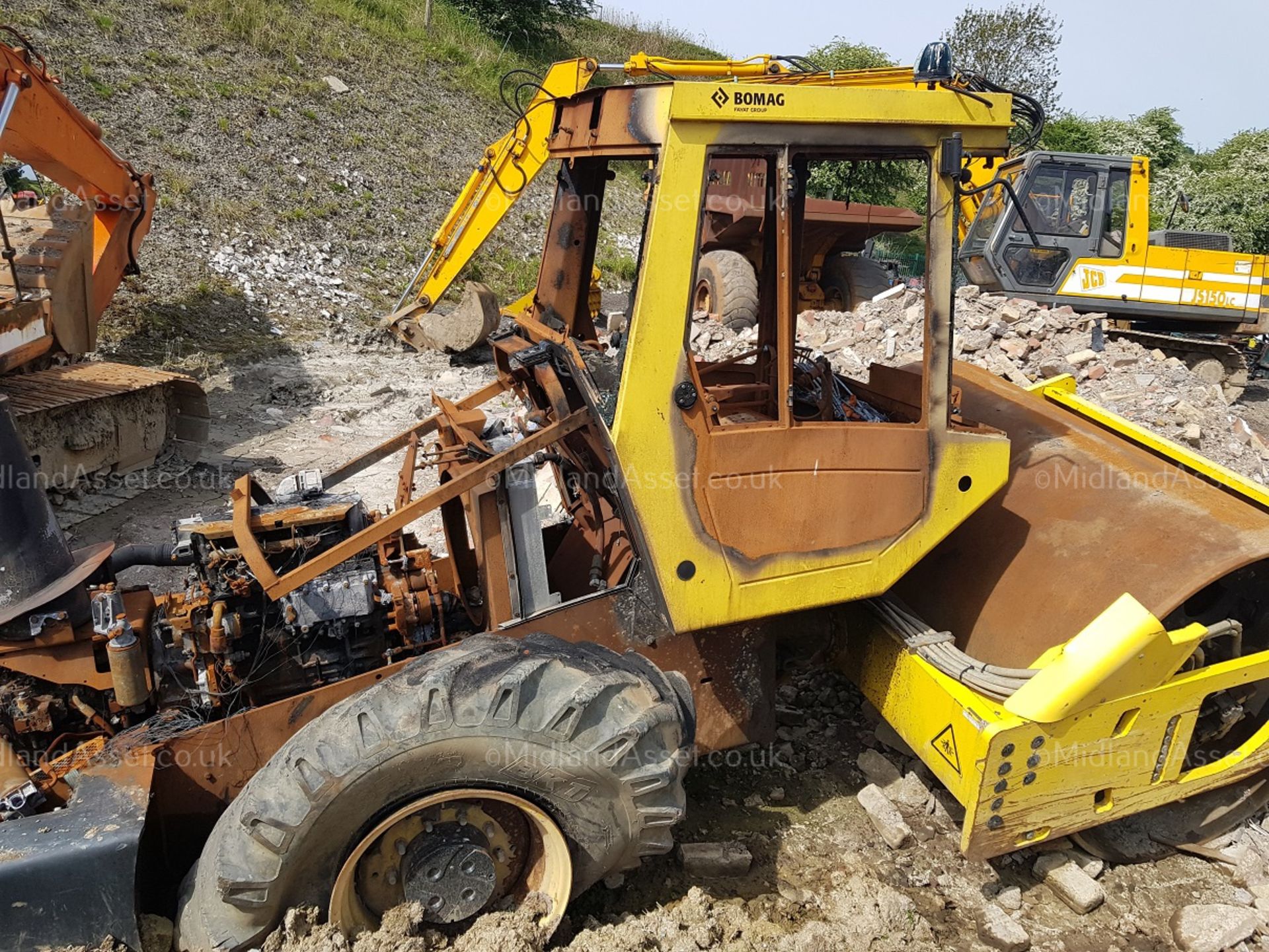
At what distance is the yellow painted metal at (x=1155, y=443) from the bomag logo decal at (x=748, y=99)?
2.42 metres

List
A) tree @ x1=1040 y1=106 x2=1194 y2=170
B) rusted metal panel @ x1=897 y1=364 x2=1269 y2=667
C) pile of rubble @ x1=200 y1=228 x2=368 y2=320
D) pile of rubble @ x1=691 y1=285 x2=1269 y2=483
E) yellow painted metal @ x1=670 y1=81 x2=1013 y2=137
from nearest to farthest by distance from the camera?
yellow painted metal @ x1=670 y1=81 x2=1013 y2=137, rusted metal panel @ x1=897 y1=364 x2=1269 y2=667, pile of rubble @ x1=691 y1=285 x2=1269 y2=483, pile of rubble @ x1=200 y1=228 x2=368 y2=320, tree @ x1=1040 y1=106 x2=1194 y2=170

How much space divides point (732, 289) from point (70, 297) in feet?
20.8

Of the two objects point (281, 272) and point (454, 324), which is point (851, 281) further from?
point (281, 272)

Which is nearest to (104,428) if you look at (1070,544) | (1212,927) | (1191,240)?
(1070,544)

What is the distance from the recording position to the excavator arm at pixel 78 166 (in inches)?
233

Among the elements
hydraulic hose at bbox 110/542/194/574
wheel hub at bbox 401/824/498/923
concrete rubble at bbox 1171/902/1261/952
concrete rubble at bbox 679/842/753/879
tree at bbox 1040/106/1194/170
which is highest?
tree at bbox 1040/106/1194/170

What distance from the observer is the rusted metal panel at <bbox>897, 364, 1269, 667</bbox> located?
2.80 m

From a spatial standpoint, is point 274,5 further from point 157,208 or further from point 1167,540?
point 1167,540

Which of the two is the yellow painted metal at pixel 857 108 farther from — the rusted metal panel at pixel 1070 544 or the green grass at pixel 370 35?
the green grass at pixel 370 35

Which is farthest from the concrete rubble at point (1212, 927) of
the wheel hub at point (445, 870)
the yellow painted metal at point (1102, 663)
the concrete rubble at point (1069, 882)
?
the wheel hub at point (445, 870)

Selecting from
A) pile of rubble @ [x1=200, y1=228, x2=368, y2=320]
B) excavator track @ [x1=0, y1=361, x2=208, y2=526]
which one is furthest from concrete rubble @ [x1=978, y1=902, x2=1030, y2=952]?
pile of rubble @ [x1=200, y1=228, x2=368, y2=320]

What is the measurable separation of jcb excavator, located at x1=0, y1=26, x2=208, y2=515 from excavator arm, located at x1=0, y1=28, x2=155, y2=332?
0.01 metres

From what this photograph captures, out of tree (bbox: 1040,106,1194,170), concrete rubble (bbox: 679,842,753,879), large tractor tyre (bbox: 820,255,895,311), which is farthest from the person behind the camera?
tree (bbox: 1040,106,1194,170)

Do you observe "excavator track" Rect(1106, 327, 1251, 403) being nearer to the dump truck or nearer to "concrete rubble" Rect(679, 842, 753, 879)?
the dump truck
